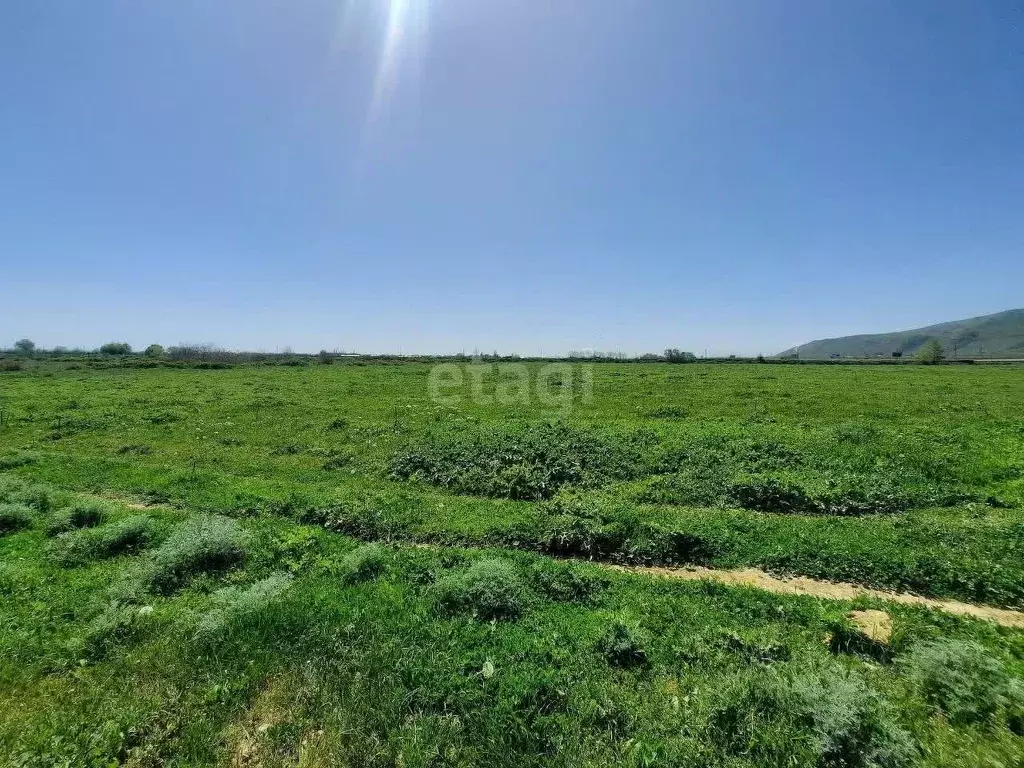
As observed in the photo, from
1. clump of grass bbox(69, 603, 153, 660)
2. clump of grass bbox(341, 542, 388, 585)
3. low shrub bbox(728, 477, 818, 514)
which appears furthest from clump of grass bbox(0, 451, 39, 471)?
low shrub bbox(728, 477, 818, 514)

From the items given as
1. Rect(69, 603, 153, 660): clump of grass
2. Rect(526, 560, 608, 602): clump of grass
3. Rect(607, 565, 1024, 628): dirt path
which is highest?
Rect(69, 603, 153, 660): clump of grass

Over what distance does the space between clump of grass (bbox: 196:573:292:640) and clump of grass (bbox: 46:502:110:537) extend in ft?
17.8

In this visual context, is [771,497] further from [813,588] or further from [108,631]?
[108,631]

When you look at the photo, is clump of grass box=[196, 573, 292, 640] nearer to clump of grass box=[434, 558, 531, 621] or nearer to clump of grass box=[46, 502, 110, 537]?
clump of grass box=[434, 558, 531, 621]

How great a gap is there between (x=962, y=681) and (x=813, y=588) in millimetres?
Result: 3423

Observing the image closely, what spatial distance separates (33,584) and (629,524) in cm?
1047

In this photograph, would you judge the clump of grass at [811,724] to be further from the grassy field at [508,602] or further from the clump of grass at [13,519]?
the clump of grass at [13,519]

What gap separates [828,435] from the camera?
53.7 feet

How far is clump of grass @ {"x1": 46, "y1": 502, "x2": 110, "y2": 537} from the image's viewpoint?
970cm

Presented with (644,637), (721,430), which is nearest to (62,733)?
(644,637)

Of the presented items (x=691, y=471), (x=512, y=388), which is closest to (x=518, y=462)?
(x=691, y=471)

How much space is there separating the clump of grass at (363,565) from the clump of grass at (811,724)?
5438 mm

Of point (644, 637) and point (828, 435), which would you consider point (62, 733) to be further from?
point (828, 435)

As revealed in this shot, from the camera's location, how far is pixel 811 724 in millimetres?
4234
